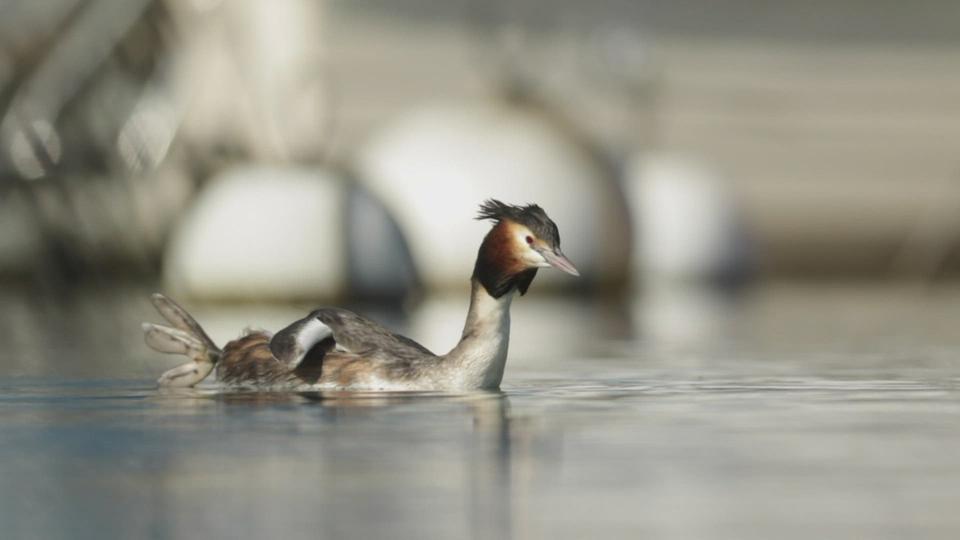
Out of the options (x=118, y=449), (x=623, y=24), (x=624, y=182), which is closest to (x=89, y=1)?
(x=624, y=182)

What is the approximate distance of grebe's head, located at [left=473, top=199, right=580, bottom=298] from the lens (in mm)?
11648

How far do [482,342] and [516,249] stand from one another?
47cm

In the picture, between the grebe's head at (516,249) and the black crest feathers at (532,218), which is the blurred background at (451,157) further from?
the black crest feathers at (532,218)

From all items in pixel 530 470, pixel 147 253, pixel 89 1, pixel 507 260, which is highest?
pixel 89 1

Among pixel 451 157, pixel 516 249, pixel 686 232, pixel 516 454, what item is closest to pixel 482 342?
pixel 516 249

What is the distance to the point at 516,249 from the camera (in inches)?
463

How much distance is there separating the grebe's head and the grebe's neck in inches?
2.4

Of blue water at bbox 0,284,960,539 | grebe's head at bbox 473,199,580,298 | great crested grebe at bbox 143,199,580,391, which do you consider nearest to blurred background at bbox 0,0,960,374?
great crested grebe at bbox 143,199,580,391

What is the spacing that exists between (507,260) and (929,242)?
91.3 ft

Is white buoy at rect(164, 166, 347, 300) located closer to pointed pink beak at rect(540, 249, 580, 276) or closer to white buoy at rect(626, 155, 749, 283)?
Result: white buoy at rect(626, 155, 749, 283)

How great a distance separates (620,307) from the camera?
23.9 metres

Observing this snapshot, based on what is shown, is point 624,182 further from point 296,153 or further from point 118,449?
point 118,449

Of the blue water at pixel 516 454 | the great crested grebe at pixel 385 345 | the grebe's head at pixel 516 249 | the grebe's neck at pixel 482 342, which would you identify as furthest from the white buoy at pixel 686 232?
the grebe's head at pixel 516 249

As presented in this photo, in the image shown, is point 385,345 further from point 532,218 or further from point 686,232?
point 686,232
